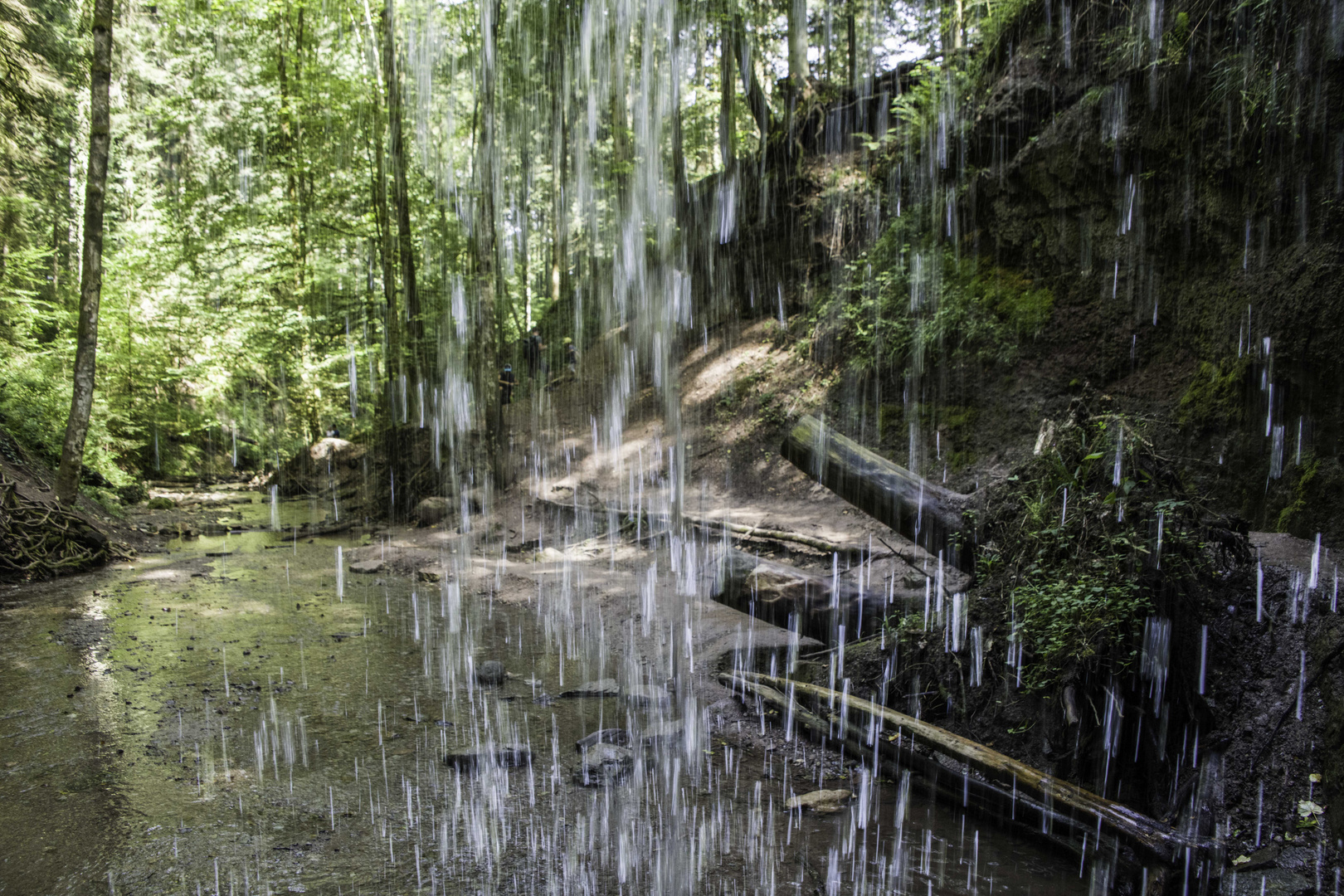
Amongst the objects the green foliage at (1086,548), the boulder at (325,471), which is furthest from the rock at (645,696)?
the boulder at (325,471)

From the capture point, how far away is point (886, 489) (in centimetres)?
623

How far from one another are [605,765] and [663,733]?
0.71 metres

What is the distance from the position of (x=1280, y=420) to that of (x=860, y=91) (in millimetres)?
12597

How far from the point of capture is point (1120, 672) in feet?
14.2

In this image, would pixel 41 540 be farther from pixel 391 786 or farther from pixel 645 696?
pixel 645 696

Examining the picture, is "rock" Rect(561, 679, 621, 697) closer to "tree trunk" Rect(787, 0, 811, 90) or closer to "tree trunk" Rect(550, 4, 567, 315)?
"tree trunk" Rect(787, 0, 811, 90)

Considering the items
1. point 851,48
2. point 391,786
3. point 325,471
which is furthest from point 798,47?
point 391,786

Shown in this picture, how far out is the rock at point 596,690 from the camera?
22.5ft

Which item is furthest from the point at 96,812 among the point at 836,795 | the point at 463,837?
the point at 836,795

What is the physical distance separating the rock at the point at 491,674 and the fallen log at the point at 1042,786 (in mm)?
3427

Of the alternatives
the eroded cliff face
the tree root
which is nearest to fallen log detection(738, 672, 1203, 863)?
the eroded cliff face

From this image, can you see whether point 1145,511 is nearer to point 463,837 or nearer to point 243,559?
point 463,837

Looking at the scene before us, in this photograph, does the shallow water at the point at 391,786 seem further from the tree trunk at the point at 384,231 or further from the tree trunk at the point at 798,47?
the tree trunk at the point at 798,47

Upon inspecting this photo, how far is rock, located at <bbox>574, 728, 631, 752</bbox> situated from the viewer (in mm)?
5637
